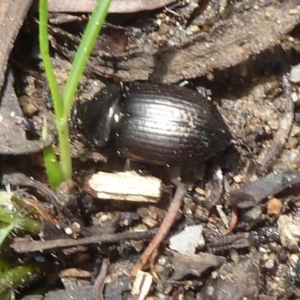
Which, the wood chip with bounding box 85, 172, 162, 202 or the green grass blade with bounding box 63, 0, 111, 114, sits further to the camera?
the wood chip with bounding box 85, 172, 162, 202

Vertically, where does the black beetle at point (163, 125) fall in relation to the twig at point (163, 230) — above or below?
above

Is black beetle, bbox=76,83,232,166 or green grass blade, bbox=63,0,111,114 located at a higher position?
green grass blade, bbox=63,0,111,114

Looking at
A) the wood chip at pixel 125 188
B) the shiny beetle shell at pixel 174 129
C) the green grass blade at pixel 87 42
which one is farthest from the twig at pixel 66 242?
the green grass blade at pixel 87 42

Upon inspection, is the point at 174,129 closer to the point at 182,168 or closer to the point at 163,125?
the point at 163,125

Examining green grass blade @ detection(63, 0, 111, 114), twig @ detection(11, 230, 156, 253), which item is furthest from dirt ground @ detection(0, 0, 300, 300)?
green grass blade @ detection(63, 0, 111, 114)

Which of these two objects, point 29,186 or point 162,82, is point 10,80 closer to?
point 29,186

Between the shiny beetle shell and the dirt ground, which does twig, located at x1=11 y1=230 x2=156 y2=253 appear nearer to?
the dirt ground

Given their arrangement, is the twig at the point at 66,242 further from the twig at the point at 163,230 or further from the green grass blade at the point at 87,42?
the green grass blade at the point at 87,42

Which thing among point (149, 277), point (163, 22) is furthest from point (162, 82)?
point (149, 277)
